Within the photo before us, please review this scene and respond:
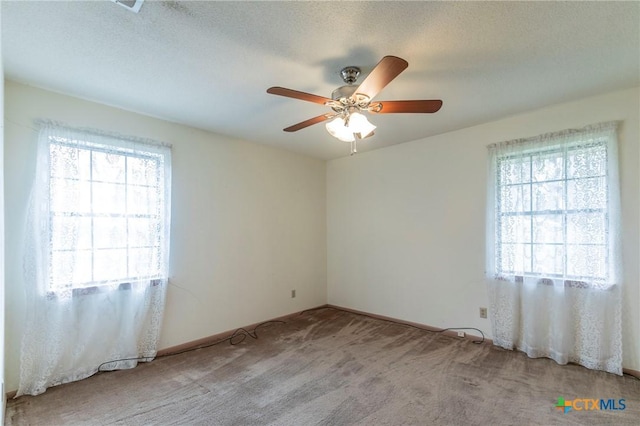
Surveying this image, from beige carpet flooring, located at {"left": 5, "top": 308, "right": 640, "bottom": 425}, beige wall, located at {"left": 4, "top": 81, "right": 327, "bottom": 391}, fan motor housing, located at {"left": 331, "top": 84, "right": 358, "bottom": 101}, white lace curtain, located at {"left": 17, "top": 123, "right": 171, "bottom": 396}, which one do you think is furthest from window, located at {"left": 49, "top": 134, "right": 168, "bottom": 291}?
fan motor housing, located at {"left": 331, "top": 84, "right": 358, "bottom": 101}

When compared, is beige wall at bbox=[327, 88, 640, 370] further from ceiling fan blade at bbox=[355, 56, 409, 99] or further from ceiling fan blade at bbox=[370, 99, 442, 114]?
ceiling fan blade at bbox=[355, 56, 409, 99]

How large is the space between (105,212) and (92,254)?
1.26 feet

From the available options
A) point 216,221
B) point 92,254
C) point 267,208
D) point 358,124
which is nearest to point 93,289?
point 92,254

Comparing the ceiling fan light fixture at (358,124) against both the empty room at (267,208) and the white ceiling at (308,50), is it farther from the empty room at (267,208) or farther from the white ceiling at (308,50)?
the white ceiling at (308,50)

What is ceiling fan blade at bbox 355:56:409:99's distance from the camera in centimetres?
154

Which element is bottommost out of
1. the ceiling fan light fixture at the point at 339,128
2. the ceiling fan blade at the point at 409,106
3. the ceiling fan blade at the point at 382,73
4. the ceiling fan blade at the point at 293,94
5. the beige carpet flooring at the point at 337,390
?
the beige carpet flooring at the point at 337,390

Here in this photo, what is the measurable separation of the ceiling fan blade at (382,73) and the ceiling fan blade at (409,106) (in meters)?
0.19

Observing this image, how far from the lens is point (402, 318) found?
400 centimetres

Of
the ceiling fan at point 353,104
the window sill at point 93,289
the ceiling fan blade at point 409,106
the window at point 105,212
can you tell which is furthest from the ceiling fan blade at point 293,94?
the window sill at point 93,289

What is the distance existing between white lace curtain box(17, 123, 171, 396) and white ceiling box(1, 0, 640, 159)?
0.53m

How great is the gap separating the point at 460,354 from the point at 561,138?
7.57ft

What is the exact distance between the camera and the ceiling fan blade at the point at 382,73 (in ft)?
5.06

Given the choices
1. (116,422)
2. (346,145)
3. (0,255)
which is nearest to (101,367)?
(116,422)

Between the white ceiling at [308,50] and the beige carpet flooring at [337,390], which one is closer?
the white ceiling at [308,50]
